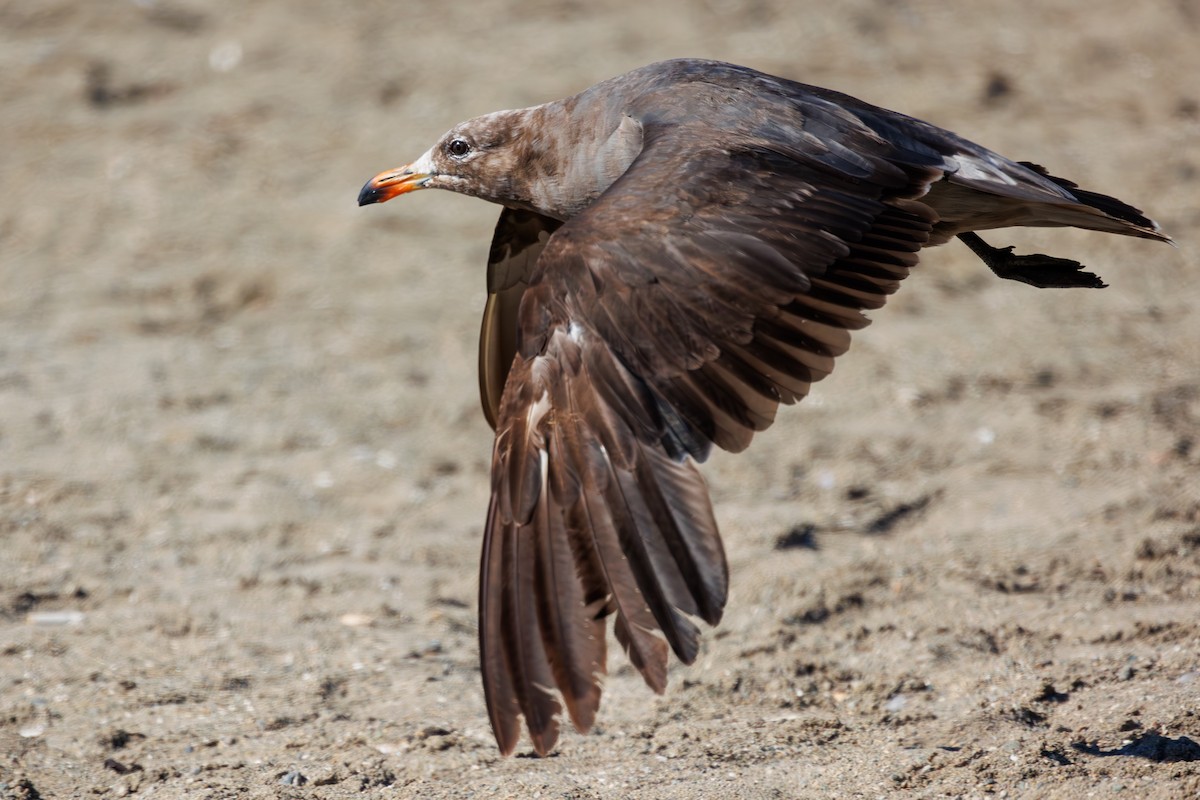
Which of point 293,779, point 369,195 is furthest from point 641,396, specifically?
point 369,195

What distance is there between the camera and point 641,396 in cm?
362

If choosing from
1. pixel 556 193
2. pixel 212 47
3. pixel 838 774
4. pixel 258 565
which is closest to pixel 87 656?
pixel 258 565

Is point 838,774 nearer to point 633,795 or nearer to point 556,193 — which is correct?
point 633,795

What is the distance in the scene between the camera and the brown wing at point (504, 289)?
16.1 feet

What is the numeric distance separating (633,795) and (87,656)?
6.55 ft

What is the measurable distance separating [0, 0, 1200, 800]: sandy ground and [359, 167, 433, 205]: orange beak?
136 centimetres

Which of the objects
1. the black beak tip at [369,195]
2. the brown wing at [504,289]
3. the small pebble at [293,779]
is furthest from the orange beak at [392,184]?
the small pebble at [293,779]

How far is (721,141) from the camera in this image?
4191 millimetres

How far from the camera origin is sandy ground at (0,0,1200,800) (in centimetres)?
419

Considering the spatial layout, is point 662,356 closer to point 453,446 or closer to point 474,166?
point 474,166

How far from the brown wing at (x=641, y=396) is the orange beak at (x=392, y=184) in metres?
1.44

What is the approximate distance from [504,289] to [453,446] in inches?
60.6

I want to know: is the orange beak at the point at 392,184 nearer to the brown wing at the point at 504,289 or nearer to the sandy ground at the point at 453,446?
the brown wing at the point at 504,289

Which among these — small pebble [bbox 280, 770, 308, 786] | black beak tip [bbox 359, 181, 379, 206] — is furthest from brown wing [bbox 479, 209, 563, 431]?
small pebble [bbox 280, 770, 308, 786]
